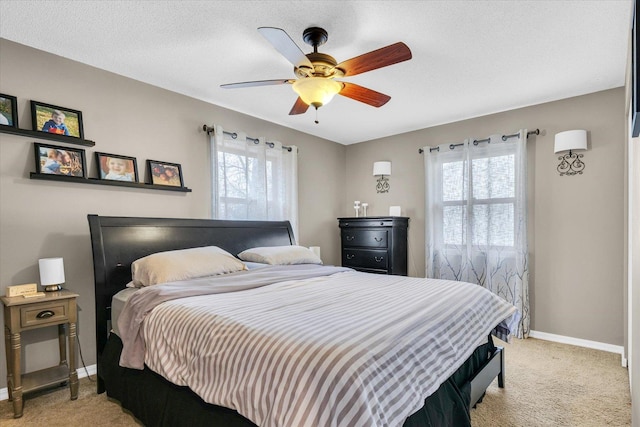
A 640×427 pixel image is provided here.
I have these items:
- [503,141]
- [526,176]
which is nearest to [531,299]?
[526,176]

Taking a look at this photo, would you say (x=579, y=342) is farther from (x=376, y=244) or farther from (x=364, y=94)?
(x=364, y=94)

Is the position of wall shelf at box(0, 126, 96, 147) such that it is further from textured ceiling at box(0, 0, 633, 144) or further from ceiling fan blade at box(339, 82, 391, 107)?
ceiling fan blade at box(339, 82, 391, 107)

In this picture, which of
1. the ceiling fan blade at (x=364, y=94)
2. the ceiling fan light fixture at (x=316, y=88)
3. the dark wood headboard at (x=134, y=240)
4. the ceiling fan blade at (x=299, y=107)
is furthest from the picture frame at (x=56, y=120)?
the ceiling fan blade at (x=364, y=94)

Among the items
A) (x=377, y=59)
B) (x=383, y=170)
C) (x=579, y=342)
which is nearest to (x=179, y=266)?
(x=377, y=59)

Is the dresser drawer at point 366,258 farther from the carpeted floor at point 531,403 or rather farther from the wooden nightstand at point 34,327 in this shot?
the wooden nightstand at point 34,327

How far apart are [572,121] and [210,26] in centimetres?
354

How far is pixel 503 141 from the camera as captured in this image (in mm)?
3861

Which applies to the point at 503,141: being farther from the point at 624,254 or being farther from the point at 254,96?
the point at 254,96

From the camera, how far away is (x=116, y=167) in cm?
290

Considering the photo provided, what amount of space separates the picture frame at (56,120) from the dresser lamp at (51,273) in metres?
0.97

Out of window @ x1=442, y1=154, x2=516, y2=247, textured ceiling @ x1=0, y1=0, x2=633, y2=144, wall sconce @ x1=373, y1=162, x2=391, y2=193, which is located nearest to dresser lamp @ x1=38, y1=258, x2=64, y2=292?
textured ceiling @ x1=0, y1=0, x2=633, y2=144

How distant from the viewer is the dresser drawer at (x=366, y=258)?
445 centimetres

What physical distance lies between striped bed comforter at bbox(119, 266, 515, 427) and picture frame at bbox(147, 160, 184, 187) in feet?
4.12

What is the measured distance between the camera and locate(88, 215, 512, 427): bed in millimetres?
1506
